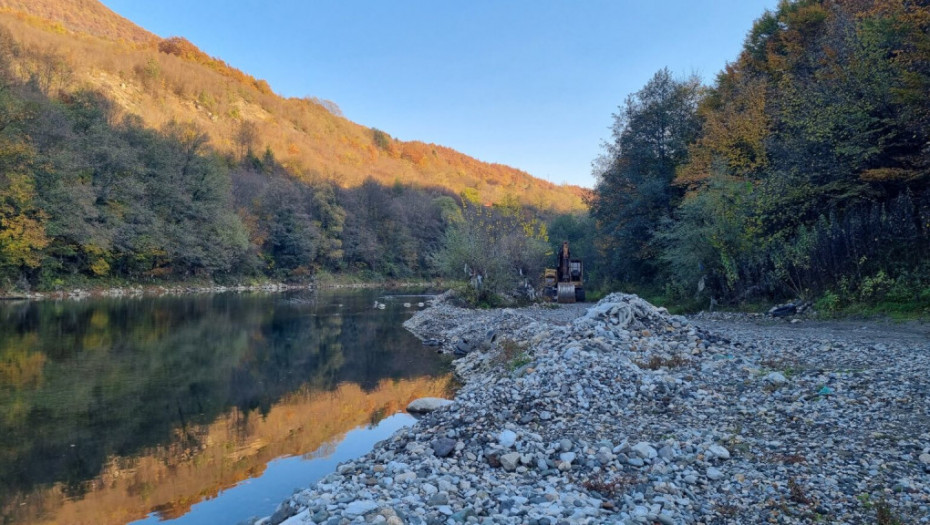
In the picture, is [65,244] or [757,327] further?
[65,244]

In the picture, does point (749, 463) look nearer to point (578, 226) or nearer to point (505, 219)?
point (505, 219)

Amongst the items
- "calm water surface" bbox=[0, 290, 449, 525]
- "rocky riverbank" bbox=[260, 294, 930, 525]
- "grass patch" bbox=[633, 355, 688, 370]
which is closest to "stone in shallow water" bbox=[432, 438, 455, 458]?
"rocky riverbank" bbox=[260, 294, 930, 525]

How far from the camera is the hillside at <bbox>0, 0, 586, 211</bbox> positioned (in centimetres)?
6619

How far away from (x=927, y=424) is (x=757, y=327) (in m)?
9.59

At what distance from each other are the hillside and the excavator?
20.3ft

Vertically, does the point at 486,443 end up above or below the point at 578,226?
below

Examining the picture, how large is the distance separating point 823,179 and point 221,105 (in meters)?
104

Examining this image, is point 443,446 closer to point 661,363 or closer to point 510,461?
point 510,461

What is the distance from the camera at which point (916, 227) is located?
15.0 metres

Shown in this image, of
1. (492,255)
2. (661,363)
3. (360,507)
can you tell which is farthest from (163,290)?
(360,507)

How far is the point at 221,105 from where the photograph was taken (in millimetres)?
99312

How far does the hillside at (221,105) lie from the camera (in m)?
66.2

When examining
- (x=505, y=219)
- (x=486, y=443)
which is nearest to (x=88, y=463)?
(x=486, y=443)

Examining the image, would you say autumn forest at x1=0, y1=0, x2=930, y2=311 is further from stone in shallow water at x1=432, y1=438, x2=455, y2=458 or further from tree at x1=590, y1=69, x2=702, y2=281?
stone in shallow water at x1=432, y1=438, x2=455, y2=458
